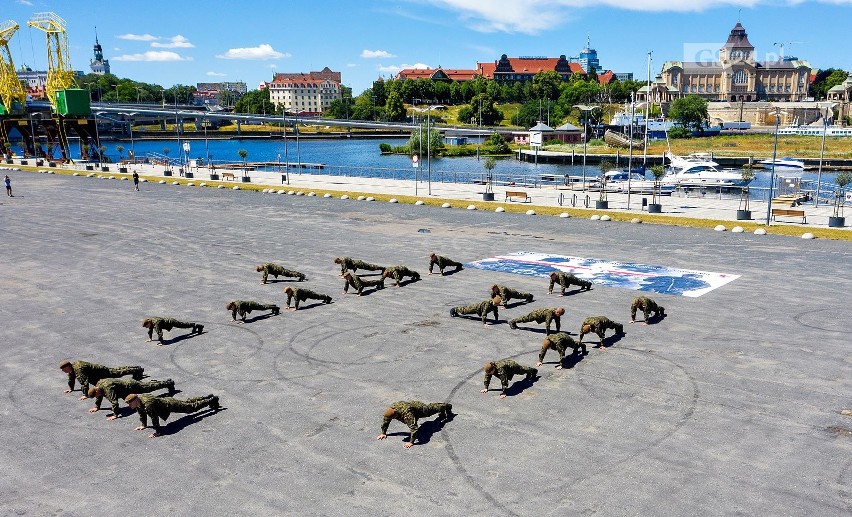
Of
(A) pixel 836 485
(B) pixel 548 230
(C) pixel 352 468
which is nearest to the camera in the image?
(A) pixel 836 485

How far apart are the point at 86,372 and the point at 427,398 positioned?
1014 cm

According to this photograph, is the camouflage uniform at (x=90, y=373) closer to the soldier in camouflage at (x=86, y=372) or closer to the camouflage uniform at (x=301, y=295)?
the soldier in camouflage at (x=86, y=372)

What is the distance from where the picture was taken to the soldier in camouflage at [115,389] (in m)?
18.5

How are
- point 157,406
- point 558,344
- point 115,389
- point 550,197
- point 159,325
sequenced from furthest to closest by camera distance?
point 550,197, point 159,325, point 558,344, point 115,389, point 157,406

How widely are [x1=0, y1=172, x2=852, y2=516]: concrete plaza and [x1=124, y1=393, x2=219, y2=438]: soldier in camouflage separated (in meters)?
0.40

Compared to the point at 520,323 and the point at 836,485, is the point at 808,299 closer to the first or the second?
the point at 520,323

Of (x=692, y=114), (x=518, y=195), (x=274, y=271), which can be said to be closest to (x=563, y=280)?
(x=274, y=271)

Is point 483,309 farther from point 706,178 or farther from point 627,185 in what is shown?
point 706,178

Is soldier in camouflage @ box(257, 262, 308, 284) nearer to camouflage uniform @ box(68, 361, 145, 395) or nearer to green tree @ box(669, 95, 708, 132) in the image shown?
camouflage uniform @ box(68, 361, 145, 395)

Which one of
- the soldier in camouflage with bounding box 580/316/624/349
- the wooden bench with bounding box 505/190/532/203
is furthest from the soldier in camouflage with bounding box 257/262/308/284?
the wooden bench with bounding box 505/190/532/203

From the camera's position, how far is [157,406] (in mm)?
17453

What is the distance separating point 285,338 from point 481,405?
9.23 meters

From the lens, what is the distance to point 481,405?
18969 millimetres

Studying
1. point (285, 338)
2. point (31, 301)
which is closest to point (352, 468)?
point (285, 338)
